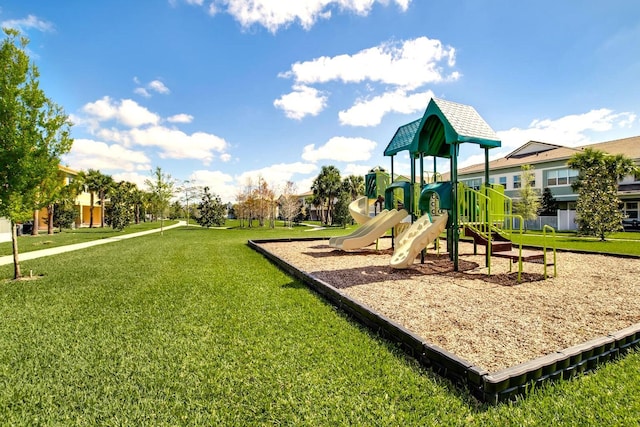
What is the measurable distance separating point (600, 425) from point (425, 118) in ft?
29.1

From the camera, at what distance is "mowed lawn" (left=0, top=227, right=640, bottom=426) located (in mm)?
2684

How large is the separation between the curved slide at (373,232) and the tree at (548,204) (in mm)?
24434

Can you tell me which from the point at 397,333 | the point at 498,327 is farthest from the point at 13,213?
the point at 498,327

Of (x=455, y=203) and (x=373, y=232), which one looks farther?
(x=373, y=232)

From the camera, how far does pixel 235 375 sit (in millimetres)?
3312

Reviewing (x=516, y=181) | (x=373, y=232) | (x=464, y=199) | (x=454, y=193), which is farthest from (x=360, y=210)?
(x=516, y=181)

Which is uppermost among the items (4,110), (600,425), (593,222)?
(4,110)

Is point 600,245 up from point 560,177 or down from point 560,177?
down

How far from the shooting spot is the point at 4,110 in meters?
7.79

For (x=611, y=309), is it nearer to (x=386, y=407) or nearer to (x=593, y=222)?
(x=386, y=407)

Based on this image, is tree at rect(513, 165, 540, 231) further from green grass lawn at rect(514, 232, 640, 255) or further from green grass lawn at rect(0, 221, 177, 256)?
green grass lawn at rect(0, 221, 177, 256)

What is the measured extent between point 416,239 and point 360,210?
6.11 metres

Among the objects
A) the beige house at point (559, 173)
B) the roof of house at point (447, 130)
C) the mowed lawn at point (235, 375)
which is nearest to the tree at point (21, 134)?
the mowed lawn at point (235, 375)

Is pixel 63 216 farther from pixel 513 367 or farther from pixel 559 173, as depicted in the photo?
pixel 559 173
